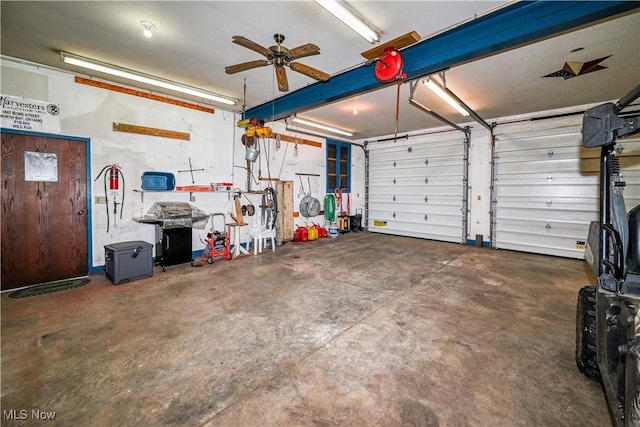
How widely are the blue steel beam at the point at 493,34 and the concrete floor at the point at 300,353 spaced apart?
2981mm

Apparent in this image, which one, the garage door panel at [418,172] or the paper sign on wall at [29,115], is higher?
the paper sign on wall at [29,115]

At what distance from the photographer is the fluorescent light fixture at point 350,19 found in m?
2.46

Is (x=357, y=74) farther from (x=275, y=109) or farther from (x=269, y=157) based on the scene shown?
(x=269, y=157)

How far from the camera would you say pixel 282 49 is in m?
2.97

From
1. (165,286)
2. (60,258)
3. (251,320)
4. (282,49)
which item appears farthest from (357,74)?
(60,258)

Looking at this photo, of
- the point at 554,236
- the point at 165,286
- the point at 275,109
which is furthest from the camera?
the point at 554,236

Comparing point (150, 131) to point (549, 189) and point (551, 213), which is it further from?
point (551, 213)

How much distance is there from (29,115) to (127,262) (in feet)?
8.39

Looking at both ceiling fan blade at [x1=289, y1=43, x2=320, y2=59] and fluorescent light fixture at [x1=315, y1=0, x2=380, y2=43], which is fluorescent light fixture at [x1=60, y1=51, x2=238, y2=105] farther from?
fluorescent light fixture at [x1=315, y1=0, x2=380, y2=43]

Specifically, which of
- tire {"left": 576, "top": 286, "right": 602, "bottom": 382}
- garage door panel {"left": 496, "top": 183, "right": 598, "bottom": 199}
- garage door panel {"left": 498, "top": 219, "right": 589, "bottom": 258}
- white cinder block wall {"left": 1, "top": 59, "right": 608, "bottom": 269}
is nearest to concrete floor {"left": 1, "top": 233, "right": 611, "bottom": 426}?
tire {"left": 576, "top": 286, "right": 602, "bottom": 382}

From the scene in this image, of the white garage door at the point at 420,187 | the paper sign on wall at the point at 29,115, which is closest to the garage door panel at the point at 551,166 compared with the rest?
the white garage door at the point at 420,187

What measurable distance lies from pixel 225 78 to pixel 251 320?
381 centimetres

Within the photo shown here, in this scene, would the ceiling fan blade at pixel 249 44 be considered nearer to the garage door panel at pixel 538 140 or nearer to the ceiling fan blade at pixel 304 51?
the ceiling fan blade at pixel 304 51

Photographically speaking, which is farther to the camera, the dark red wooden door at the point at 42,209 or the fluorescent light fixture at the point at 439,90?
the fluorescent light fixture at the point at 439,90
